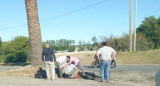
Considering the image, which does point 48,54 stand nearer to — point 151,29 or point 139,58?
point 139,58

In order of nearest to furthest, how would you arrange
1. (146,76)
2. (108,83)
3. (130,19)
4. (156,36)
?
(108,83), (146,76), (130,19), (156,36)

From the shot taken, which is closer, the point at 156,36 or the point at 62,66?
the point at 62,66

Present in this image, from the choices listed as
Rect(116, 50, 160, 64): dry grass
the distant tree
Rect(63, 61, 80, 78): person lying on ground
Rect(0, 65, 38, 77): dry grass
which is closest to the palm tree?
Rect(0, 65, 38, 77): dry grass

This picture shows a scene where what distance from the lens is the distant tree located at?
163 feet

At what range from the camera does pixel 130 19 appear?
30203mm

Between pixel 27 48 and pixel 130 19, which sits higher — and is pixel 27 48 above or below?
below

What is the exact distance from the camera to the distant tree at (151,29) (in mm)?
49625

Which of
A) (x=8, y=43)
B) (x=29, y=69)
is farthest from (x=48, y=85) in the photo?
(x=8, y=43)

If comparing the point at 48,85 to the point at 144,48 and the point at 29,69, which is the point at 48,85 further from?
the point at 144,48

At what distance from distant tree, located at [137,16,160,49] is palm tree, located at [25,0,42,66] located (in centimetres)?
3457

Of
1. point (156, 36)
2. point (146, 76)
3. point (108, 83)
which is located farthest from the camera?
point (156, 36)

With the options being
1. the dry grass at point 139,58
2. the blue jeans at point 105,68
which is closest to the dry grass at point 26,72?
the blue jeans at point 105,68

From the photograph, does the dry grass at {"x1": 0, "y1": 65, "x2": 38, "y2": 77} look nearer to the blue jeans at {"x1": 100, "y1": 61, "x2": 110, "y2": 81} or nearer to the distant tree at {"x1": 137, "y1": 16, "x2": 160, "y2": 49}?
the blue jeans at {"x1": 100, "y1": 61, "x2": 110, "y2": 81}

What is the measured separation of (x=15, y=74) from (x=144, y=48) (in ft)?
89.6
